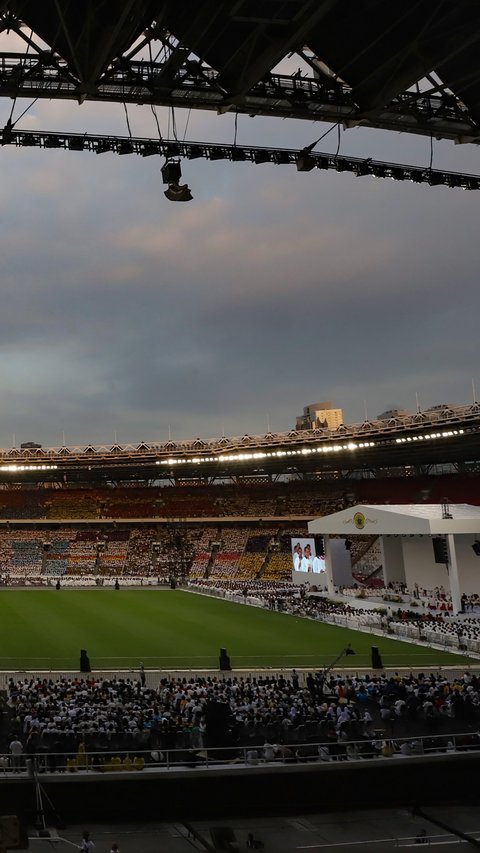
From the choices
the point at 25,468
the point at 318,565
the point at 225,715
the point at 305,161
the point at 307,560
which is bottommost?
the point at 225,715

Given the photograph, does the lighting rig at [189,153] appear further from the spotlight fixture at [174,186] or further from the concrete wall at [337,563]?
the concrete wall at [337,563]

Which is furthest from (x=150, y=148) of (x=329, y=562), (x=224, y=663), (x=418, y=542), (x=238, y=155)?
(x=329, y=562)

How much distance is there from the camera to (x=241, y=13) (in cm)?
827

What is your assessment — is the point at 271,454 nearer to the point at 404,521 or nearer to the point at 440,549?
the point at 404,521

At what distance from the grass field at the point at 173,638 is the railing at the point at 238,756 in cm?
1335

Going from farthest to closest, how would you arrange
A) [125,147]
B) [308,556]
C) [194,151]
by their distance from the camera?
[308,556] → [194,151] → [125,147]

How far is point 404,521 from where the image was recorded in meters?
38.8

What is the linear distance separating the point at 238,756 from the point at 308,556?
123 ft

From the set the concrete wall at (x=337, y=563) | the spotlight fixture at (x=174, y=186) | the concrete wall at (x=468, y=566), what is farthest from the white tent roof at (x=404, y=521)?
the spotlight fixture at (x=174, y=186)

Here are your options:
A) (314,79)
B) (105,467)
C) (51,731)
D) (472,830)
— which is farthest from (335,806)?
(105,467)

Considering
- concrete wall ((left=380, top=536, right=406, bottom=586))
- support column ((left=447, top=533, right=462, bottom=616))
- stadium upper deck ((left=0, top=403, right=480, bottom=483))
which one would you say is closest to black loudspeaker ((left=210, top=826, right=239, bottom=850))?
support column ((left=447, top=533, right=462, bottom=616))

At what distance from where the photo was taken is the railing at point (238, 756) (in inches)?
505

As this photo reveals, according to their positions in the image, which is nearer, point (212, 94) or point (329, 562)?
point (212, 94)

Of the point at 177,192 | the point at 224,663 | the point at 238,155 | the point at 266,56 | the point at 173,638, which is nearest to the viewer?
the point at 266,56
